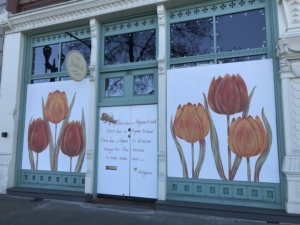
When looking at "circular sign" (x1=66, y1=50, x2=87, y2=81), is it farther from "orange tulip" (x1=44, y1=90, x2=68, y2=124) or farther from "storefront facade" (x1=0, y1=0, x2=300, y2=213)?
"orange tulip" (x1=44, y1=90, x2=68, y2=124)

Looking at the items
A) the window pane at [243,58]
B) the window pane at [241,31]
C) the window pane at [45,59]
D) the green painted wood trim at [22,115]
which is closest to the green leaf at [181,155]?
the window pane at [243,58]

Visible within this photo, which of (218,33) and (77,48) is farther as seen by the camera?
(77,48)

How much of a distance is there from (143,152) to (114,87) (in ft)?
6.06

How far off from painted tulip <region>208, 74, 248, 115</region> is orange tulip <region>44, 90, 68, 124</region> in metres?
3.81

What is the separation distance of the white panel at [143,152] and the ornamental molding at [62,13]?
8.39ft

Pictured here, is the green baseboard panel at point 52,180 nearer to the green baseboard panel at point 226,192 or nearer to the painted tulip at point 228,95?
the green baseboard panel at point 226,192

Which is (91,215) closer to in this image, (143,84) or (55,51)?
(143,84)

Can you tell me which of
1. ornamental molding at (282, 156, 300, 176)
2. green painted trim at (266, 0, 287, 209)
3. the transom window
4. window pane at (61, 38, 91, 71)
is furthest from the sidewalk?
window pane at (61, 38, 91, 71)

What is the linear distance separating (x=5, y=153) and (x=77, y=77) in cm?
310

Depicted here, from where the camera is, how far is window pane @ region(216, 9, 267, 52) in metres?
4.95

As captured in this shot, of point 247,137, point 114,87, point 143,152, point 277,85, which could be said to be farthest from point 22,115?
point 277,85

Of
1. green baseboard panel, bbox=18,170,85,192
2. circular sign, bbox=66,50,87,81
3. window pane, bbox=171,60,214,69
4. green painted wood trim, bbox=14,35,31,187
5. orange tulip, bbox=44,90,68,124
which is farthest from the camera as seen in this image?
green painted wood trim, bbox=14,35,31,187

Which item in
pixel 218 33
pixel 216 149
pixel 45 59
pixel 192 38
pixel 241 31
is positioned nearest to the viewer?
pixel 216 149

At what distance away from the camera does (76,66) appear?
225 inches
